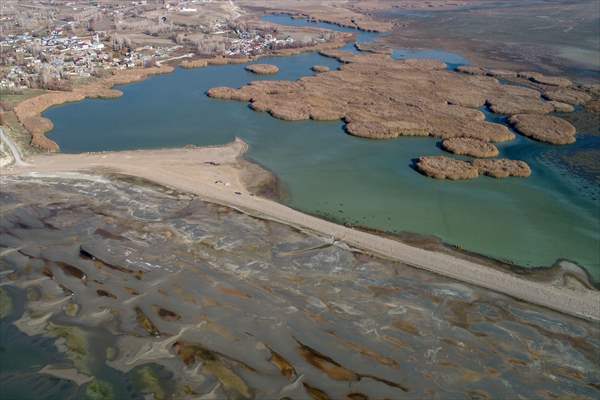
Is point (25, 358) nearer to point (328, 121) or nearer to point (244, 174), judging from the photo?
point (244, 174)

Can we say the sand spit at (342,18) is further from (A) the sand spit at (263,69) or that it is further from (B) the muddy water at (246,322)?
(B) the muddy water at (246,322)

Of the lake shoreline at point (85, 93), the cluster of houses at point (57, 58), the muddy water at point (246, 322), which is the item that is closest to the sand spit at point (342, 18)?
the lake shoreline at point (85, 93)

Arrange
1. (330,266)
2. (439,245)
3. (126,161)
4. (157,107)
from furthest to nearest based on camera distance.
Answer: (157,107) → (126,161) → (439,245) → (330,266)

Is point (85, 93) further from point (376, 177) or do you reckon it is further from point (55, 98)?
point (376, 177)

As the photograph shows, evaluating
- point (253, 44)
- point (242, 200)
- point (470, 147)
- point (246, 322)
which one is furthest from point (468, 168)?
point (253, 44)

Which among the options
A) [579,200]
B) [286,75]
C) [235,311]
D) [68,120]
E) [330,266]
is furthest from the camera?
[286,75]

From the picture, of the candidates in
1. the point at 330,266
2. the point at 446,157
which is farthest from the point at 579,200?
the point at 330,266

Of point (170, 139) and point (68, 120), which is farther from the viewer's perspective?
point (68, 120)

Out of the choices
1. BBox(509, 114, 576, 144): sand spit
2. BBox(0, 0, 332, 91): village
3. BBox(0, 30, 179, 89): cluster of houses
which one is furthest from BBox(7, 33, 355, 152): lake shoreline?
BBox(509, 114, 576, 144): sand spit
